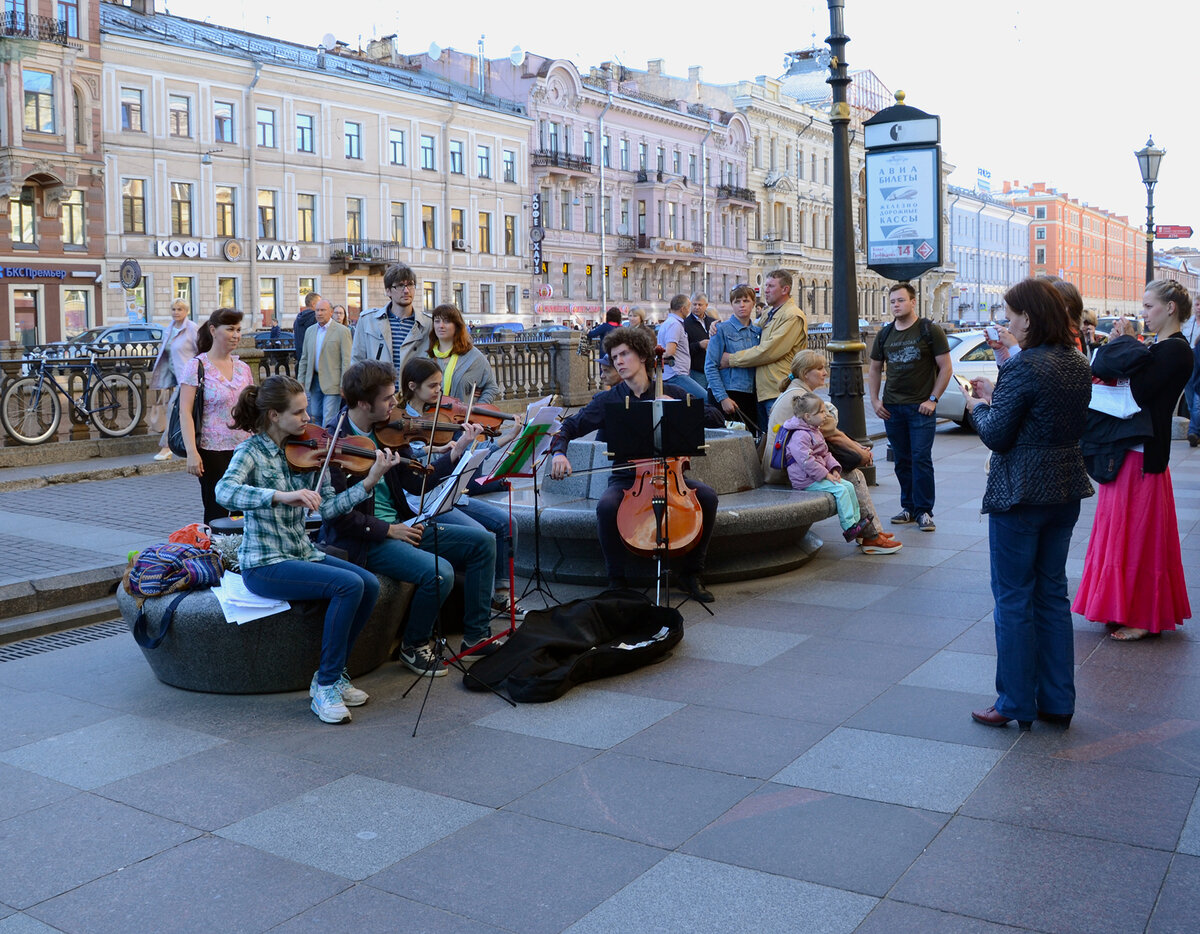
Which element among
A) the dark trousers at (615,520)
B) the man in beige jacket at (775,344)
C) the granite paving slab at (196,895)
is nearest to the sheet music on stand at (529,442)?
the dark trousers at (615,520)

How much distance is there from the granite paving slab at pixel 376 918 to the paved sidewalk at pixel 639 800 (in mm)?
12

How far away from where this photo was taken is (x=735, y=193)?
243ft

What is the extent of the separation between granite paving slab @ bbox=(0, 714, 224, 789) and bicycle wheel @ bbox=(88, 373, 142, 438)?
10.6 meters

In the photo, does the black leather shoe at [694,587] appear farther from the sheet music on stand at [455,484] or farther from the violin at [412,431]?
the sheet music on stand at [455,484]

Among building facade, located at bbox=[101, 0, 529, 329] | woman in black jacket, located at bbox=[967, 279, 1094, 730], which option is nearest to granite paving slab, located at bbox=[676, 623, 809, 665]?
woman in black jacket, located at bbox=[967, 279, 1094, 730]

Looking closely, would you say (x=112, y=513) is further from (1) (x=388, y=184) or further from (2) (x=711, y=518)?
(1) (x=388, y=184)

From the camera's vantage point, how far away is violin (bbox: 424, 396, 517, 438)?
6.58 m

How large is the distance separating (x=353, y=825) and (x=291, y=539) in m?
1.64

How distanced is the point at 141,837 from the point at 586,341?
64.0 feet

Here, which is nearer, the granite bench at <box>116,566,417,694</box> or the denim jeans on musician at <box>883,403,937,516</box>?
the granite bench at <box>116,566,417,694</box>

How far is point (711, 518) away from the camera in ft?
24.7

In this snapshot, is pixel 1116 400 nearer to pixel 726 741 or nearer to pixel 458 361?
pixel 726 741

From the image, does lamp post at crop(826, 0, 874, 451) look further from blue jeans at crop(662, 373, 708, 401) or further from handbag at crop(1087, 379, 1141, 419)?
handbag at crop(1087, 379, 1141, 419)

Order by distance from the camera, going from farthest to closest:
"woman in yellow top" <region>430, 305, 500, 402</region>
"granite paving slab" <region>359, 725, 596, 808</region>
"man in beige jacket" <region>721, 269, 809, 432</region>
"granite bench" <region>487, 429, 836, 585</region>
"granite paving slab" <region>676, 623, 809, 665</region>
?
1. "man in beige jacket" <region>721, 269, 809, 432</region>
2. "woman in yellow top" <region>430, 305, 500, 402</region>
3. "granite bench" <region>487, 429, 836, 585</region>
4. "granite paving slab" <region>676, 623, 809, 665</region>
5. "granite paving slab" <region>359, 725, 596, 808</region>
